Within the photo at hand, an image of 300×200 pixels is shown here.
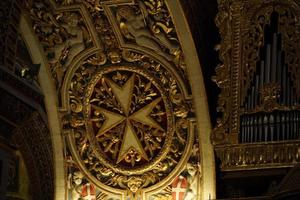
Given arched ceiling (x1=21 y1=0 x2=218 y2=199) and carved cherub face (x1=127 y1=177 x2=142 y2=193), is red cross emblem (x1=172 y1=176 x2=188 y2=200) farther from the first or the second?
carved cherub face (x1=127 y1=177 x2=142 y2=193)

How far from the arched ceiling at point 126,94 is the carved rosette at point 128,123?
1 centimetres

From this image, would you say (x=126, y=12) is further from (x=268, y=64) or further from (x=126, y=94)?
(x=268, y=64)

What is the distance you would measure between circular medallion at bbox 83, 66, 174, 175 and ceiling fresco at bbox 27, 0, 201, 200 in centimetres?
1

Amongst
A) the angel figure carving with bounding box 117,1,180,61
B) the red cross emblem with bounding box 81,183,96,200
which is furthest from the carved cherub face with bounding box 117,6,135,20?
the red cross emblem with bounding box 81,183,96,200

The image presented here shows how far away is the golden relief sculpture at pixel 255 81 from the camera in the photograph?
38.7ft

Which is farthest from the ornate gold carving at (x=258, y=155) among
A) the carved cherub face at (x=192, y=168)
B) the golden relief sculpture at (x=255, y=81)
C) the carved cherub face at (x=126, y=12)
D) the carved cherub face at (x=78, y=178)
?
the carved cherub face at (x=78, y=178)

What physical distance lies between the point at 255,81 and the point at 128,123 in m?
2.29

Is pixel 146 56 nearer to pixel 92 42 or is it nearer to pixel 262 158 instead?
pixel 92 42

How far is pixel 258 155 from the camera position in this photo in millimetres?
11766

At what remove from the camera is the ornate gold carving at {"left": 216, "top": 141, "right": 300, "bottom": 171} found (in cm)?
1166

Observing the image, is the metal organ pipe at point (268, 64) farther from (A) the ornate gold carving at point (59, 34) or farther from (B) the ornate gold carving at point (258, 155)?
(A) the ornate gold carving at point (59, 34)

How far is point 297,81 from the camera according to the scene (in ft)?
39.1

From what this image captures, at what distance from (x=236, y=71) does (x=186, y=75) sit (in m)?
1.11

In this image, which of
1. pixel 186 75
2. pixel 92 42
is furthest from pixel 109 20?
pixel 186 75
